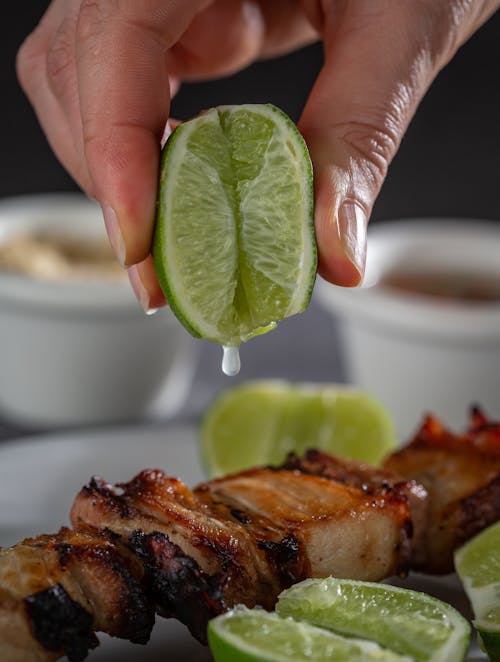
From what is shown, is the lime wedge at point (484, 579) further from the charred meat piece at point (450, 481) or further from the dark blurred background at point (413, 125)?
the dark blurred background at point (413, 125)

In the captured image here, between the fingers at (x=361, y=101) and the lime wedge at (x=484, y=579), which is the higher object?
the fingers at (x=361, y=101)

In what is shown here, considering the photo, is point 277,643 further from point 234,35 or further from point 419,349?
point 419,349

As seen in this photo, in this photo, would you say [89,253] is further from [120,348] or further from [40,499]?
[40,499]

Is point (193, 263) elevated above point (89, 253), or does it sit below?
above

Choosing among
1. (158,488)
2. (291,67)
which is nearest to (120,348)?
(158,488)

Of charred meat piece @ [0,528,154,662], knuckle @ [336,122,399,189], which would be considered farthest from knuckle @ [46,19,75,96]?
charred meat piece @ [0,528,154,662]

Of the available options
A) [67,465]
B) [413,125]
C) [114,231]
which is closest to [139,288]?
[114,231]

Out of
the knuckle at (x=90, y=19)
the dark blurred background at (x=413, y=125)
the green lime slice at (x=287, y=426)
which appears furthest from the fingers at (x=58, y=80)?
the dark blurred background at (x=413, y=125)
